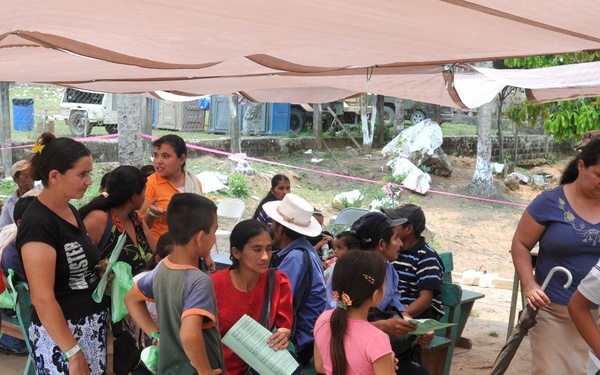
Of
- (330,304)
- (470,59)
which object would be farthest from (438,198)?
(330,304)

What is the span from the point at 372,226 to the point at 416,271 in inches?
19.7

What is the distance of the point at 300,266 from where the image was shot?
3697 millimetres

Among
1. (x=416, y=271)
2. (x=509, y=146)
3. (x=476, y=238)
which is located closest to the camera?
(x=416, y=271)

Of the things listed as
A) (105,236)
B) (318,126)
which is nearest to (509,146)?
(318,126)

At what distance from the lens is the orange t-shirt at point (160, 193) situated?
5.09 meters

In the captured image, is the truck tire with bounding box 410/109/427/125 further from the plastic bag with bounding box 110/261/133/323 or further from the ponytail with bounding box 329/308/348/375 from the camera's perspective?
the ponytail with bounding box 329/308/348/375

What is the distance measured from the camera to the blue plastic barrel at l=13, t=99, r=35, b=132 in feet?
51.7

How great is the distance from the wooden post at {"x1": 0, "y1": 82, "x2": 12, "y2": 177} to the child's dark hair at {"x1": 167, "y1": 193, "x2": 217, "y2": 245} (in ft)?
30.5

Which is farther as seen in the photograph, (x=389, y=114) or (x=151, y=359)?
(x=389, y=114)

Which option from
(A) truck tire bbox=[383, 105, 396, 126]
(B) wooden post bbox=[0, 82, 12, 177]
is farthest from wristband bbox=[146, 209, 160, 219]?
(A) truck tire bbox=[383, 105, 396, 126]

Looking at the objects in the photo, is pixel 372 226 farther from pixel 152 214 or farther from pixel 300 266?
pixel 152 214

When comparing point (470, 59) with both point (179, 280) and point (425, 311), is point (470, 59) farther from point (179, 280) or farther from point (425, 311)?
point (179, 280)

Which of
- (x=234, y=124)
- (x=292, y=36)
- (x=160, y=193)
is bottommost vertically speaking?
(x=160, y=193)

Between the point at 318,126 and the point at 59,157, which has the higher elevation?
the point at 59,157
